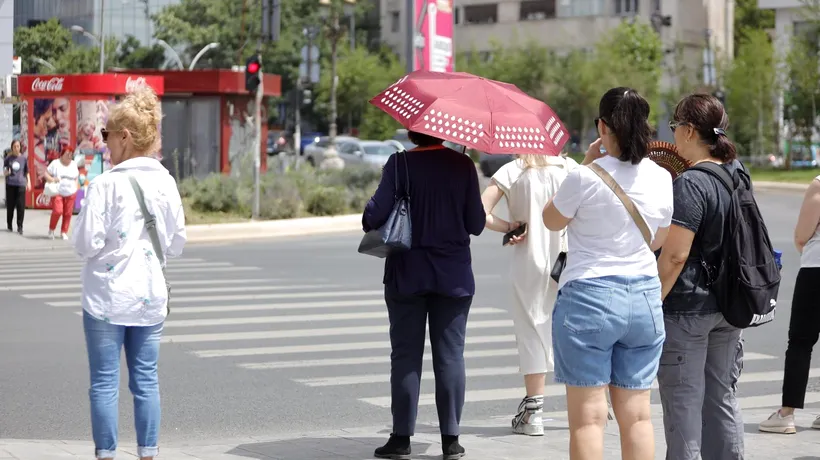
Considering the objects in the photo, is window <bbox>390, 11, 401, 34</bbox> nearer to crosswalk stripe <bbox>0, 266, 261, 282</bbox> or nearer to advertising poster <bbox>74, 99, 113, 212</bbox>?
advertising poster <bbox>74, 99, 113, 212</bbox>

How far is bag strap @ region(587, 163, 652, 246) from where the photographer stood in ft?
16.9

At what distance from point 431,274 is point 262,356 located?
13.6ft

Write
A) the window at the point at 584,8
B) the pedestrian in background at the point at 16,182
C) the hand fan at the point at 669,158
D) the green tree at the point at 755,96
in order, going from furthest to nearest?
the window at the point at 584,8
the green tree at the point at 755,96
the pedestrian in background at the point at 16,182
the hand fan at the point at 669,158

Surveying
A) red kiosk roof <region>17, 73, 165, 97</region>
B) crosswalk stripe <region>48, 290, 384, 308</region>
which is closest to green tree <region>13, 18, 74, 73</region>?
red kiosk roof <region>17, 73, 165, 97</region>

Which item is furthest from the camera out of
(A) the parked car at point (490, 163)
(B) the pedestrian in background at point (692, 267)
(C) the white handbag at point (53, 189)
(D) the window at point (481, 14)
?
(D) the window at point (481, 14)

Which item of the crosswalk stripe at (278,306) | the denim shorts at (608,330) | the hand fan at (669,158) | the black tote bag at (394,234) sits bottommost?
the crosswalk stripe at (278,306)

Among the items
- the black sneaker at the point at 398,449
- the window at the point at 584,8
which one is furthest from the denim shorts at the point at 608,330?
the window at the point at 584,8

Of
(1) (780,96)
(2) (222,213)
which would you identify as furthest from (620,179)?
(1) (780,96)

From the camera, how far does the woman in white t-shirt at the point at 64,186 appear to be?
22672mm

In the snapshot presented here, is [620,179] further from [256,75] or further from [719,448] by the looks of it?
[256,75]

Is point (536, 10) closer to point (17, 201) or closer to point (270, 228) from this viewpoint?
point (270, 228)

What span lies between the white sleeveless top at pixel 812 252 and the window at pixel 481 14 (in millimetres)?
84448

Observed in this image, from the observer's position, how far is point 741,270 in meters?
5.36

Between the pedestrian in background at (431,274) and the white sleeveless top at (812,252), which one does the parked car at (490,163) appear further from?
the pedestrian in background at (431,274)
